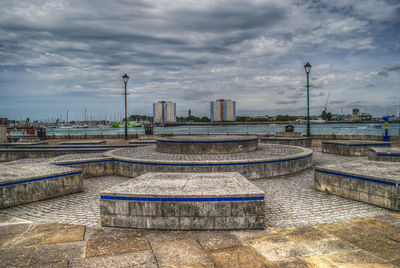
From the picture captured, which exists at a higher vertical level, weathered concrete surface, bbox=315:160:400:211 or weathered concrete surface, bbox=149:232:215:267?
weathered concrete surface, bbox=315:160:400:211

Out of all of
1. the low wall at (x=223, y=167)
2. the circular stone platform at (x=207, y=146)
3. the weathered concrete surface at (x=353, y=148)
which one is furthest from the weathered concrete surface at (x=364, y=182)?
the weathered concrete surface at (x=353, y=148)

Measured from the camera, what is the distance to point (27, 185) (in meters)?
7.23

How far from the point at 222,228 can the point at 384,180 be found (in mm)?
4252

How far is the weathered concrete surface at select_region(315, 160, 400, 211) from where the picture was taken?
6215mm

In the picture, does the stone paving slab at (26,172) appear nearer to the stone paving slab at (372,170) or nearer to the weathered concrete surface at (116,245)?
the weathered concrete surface at (116,245)

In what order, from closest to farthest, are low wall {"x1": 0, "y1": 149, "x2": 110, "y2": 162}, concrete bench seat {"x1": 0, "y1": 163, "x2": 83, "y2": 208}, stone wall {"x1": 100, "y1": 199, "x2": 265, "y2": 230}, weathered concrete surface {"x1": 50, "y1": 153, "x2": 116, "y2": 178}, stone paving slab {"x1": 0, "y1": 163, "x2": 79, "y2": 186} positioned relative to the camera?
stone wall {"x1": 100, "y1": 199, "x2": 265, "y2": 230} < concrete bench seat {"x1": 0, "y1": 163, "x2": 83, "y2": 208} < stone paving slab {"x1": 0, "y1": 163, "x2": 79, "y2": 186} < weathered concrete surface {"x1": 50, "y1": 153, "x2": 116, "y2": 178} < low wall {"x1": 0, "y1": 149, "x2": 110, "y2": 162}

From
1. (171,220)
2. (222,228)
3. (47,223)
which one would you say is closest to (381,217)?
(222,228)

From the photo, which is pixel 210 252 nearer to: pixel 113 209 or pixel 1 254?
pixel 113 209

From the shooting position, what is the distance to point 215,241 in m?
4.66

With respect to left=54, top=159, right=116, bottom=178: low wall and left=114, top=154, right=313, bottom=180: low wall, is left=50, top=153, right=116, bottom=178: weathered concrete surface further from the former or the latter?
left=114, top=154, right=313, bottom=180: low wall

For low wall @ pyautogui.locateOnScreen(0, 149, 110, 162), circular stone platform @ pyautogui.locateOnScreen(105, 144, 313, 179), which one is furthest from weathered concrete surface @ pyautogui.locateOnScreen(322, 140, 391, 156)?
low wall @ pyautogui.locateOnScreen(0, 149, 110, 162)

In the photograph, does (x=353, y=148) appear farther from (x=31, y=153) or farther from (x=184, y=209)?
(x=31, y=153)

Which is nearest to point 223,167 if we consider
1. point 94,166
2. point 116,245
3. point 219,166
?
point 219,166

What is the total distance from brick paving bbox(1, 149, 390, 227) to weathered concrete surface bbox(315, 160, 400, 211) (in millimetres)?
217
